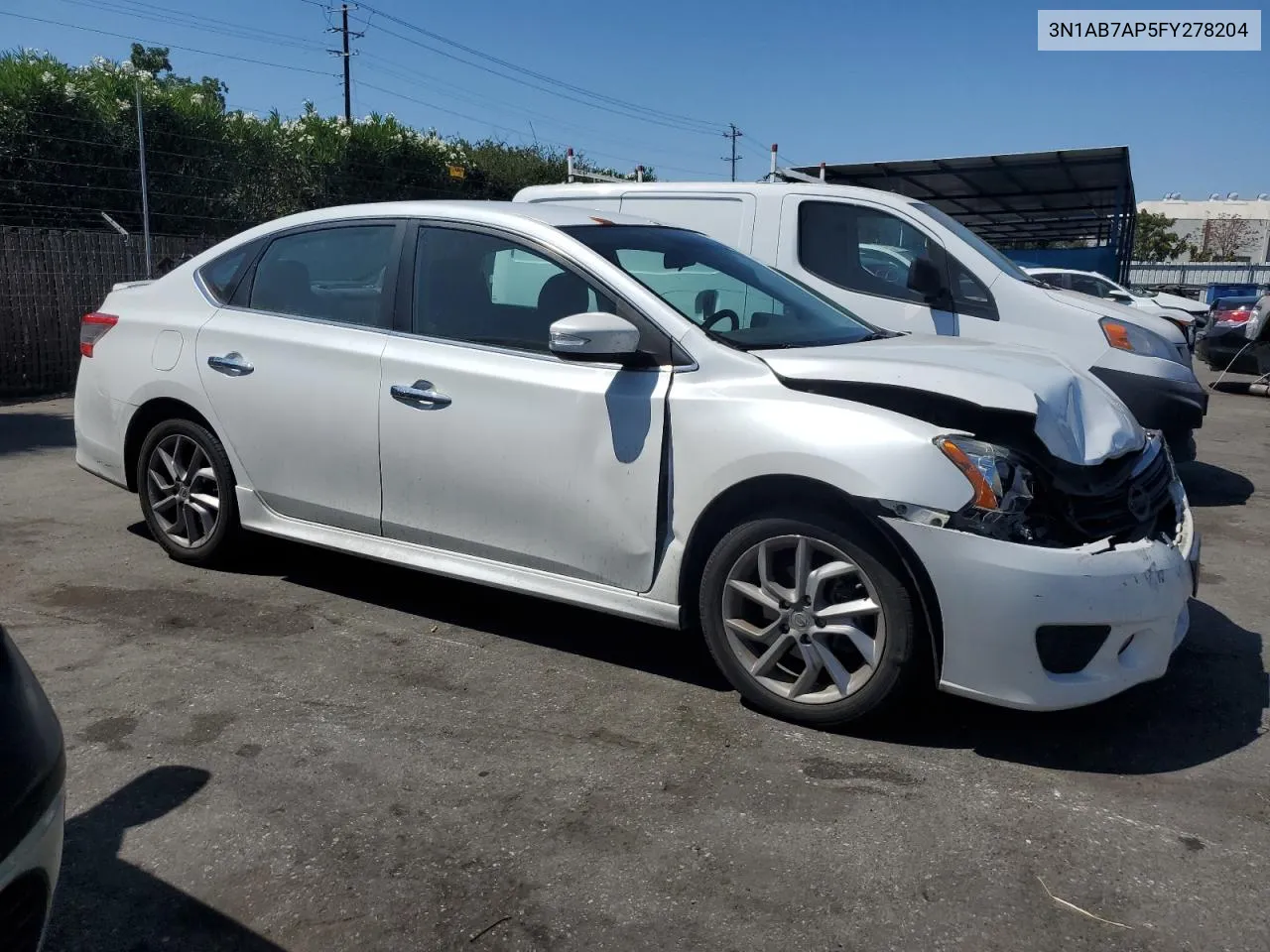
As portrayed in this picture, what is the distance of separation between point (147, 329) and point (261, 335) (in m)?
0.78

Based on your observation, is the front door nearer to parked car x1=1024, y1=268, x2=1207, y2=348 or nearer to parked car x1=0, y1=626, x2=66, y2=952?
parked car x1=0, y1=626, x2=66, y2=952

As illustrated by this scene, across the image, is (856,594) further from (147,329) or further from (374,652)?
(147,329)

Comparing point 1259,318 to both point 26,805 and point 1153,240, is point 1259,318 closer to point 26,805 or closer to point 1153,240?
point 26,805

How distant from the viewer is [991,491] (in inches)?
127

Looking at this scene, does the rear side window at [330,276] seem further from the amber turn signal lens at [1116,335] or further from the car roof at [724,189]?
the amber turn signal lens at [1116,335]

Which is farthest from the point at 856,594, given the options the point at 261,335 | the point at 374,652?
the point at 261,335

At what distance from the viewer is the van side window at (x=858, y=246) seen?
22.8ft

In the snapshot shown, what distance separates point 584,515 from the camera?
12.8 feet

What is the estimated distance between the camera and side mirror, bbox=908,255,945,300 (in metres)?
6.52

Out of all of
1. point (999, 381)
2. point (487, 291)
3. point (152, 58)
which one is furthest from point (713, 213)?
point (152, 58)

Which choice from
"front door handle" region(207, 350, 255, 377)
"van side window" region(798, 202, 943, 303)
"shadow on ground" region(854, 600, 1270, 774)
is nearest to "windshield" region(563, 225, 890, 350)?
"shadow on ground" region(854, 600, 1270, 774)

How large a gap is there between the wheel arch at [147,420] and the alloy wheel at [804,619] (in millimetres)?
2637

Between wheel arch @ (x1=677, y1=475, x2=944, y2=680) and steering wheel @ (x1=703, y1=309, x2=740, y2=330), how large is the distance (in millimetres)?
680

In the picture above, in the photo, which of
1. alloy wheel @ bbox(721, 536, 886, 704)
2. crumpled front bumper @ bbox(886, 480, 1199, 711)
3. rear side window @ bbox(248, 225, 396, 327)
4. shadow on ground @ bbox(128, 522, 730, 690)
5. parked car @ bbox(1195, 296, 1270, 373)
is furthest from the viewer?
parked car @ bbox(1195, 296, 1270, 373)
